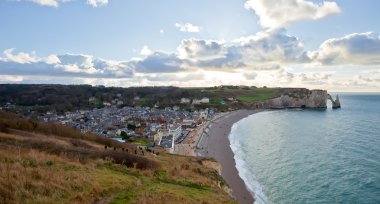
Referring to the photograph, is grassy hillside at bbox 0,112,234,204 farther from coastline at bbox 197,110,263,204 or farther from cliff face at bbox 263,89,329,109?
cliff face at bbox 263,89,329,109

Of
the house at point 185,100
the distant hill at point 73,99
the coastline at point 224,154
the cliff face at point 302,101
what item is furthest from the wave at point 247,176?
the cliff face at point 302,101

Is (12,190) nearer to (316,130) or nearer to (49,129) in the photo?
(49,129)

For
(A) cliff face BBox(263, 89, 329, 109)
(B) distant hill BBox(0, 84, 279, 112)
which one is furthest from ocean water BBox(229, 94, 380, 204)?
(A) cliff face BBox(263, 89, 329, 109)

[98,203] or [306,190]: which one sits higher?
[98,203]

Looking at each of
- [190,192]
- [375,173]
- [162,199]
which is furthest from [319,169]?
[162,199]

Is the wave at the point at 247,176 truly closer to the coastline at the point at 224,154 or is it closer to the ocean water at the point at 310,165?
the ocean water at the point at 310,165

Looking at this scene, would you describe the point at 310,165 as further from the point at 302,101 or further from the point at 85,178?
the point at 302,101

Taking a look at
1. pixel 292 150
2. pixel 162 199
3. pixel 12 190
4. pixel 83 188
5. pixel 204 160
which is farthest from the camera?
pixel 292 150
